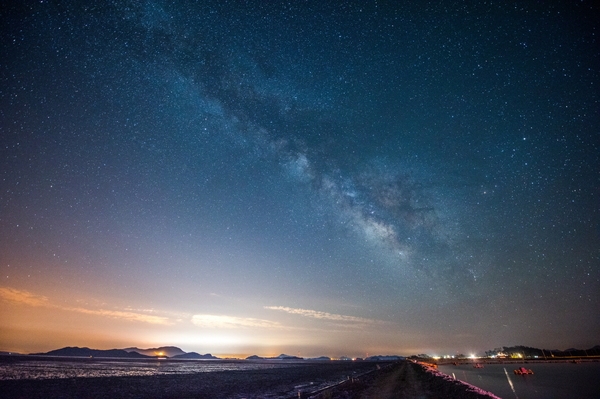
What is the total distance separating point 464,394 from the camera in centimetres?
2703

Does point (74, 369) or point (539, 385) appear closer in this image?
point (539, 385)

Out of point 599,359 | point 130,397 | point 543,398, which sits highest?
point 130,397

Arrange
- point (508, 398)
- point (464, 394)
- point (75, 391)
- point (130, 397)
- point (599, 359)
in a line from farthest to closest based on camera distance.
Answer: point (599, 359), point (508, 398), point (75, 391), point (130, 397), point (464, 394)

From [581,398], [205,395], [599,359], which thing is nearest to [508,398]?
[581,398]

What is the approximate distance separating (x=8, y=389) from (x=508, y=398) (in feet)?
A: 178

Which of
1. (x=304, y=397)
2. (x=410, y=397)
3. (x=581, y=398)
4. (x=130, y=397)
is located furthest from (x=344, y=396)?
(x=581, y=398)

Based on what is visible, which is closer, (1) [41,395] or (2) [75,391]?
(1) [41,395]

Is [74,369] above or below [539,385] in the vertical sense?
above

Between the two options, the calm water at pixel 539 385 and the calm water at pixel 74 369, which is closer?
the calm water at pixel 539 385

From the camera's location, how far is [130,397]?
28.8 meters

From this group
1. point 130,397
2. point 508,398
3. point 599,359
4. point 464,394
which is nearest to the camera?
point 464,394

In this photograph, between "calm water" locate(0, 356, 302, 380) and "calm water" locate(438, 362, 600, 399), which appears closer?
"calm water" locate(438, 362, 600, 399)

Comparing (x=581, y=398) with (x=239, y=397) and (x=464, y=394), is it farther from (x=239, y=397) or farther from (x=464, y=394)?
(x=239, y=397)

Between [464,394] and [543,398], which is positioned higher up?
[464,394]
